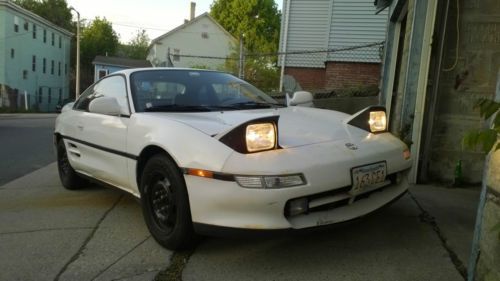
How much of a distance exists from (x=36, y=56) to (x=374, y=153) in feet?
151

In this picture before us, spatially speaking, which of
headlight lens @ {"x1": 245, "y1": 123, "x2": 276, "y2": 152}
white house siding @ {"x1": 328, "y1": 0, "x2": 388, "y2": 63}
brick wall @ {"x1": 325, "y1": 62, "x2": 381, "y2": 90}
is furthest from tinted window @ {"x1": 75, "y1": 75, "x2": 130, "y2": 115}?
white house siding @ {"x1": 328, "y1": 0, "x2": 388, "y2": 63}

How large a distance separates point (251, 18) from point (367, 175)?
4826cm

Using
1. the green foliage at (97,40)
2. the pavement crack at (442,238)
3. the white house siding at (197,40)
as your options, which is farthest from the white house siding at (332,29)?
the green foliage at (97,40)

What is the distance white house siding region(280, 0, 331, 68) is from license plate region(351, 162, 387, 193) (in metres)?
12.1

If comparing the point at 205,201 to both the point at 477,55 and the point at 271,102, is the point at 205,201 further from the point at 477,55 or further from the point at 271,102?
the point at 477,55

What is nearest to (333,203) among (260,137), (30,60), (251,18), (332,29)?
(260,137)

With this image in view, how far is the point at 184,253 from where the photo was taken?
3623 mm

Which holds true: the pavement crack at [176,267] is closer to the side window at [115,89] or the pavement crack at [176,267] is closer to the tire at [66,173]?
the side window at [115,89]

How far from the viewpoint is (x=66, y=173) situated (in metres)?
5.80

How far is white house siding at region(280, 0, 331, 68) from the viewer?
1544 cm

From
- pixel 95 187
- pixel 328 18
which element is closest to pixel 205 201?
pixel 95 187

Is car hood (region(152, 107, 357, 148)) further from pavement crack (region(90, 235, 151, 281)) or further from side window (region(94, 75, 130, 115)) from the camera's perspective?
pavement crack (region(90, 235, 151, 281))

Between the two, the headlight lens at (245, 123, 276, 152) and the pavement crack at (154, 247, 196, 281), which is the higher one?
the headlight lens at (245, 123, 276, 152)

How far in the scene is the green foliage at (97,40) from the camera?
200 ft
